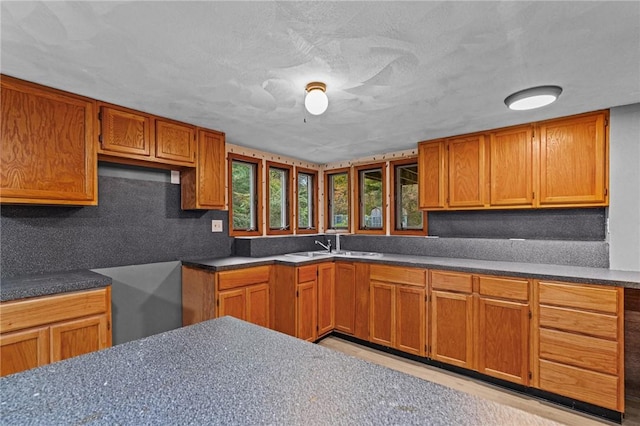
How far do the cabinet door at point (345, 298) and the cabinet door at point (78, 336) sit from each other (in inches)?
84.8

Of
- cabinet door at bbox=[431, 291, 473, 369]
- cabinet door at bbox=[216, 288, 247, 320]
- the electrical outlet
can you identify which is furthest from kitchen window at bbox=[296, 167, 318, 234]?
cabinet door at bbox=[431, 291, 473, 369]

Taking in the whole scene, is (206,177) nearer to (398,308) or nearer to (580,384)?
(398,308)

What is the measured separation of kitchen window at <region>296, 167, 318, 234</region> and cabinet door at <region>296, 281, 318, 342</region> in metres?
1.23

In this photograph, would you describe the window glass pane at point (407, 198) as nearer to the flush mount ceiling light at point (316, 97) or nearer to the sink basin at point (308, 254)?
the sink basin at point (308, 254)

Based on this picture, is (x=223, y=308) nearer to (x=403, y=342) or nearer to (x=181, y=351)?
(x=403, y=342)

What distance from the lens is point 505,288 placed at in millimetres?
2447

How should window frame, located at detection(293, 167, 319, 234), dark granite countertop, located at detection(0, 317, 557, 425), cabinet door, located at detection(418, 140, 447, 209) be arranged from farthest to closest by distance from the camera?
window frame, located at detection(293, 167, 319, 234) < cabinet door, located at detection(418, 140, 447, 209) < dark granite countertop, located at detection(0, 317, 557, 425)

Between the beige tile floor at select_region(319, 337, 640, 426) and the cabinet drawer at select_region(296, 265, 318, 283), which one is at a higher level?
the cabinet drawer at select_region(296, 265, 318, 283)

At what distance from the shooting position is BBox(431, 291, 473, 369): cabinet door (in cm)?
262

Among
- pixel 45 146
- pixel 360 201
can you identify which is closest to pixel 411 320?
pixel 360 201

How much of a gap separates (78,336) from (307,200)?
3.07 metres

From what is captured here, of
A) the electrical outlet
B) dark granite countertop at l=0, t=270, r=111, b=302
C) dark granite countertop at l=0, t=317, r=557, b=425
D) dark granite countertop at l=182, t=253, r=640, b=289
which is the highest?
the electrical outlet

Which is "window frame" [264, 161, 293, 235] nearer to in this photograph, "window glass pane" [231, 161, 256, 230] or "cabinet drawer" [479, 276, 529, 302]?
"window glass pane" [231, 161, 256, 230]

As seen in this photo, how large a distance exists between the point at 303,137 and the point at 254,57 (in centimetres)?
156
